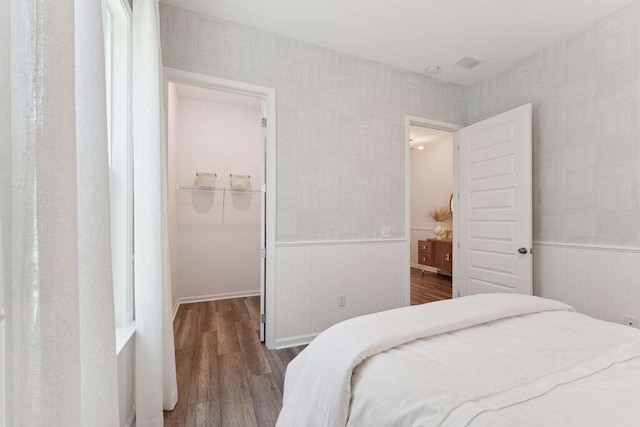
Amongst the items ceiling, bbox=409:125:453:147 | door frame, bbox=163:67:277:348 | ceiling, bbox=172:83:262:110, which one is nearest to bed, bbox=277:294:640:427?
door frame, bbox=163:67:277:348

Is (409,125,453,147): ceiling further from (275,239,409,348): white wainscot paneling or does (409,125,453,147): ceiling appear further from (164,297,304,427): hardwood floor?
(164,297,304,427): hardwood floor

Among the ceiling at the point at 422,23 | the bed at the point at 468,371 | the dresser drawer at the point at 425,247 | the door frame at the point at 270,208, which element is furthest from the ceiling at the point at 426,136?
the bed at the point at 468,371

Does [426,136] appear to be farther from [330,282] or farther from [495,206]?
[330,282]

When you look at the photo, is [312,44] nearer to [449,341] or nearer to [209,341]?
[449,341]

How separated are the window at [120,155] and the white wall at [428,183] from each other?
18.1 feet

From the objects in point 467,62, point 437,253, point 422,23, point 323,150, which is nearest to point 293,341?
point 323,150

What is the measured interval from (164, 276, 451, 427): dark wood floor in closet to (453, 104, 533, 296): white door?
217 centimetres

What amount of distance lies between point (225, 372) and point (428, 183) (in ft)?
18.0

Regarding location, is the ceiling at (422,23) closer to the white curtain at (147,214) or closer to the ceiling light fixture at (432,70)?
the ceiling light fixture at (432,70)

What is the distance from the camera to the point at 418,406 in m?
0.76

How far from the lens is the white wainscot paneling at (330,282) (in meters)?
2.48

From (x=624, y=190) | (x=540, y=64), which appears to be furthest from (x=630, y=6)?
(x=624, y=190)

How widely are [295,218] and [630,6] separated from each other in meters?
3.11

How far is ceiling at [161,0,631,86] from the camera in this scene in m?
2.12
